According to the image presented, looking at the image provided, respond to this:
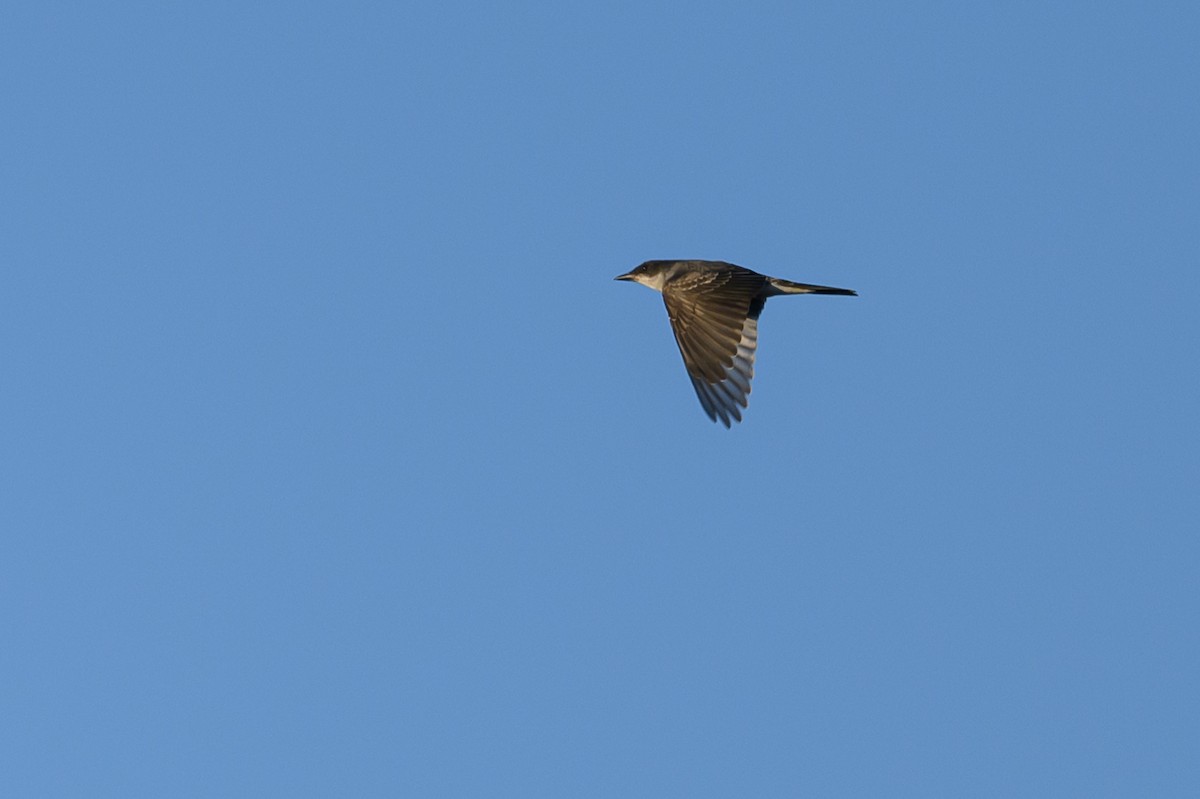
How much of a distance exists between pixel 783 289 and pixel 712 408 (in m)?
3.05

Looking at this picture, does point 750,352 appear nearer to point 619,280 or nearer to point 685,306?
point 685,306

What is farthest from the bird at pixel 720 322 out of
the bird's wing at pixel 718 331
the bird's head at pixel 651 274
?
the bird's head at pixel 651 274

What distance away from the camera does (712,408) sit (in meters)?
25.7

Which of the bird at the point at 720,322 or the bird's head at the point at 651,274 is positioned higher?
the bird's head at the point at 651,274

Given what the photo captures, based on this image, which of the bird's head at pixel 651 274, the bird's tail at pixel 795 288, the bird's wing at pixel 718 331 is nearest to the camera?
the bird's wing at pixel 718 331

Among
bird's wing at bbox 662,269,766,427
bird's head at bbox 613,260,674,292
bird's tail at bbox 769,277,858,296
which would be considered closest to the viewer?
bird's wing at bbox 662,269,766,427

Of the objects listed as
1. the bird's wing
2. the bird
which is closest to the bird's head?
the bird

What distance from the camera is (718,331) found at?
87.0 feet

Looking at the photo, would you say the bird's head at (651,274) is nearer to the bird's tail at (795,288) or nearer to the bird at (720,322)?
the bird at (720,322)

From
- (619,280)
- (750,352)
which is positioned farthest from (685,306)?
(619,280)

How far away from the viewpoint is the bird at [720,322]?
25828mm

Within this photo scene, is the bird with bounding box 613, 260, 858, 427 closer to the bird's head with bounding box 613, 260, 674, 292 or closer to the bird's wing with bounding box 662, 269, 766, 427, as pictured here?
the bird's wing with bounding box 662, 269, 766, 427

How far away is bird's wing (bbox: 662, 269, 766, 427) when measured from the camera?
2580 cm

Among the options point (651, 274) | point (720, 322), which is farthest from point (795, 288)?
point (651, 274)
